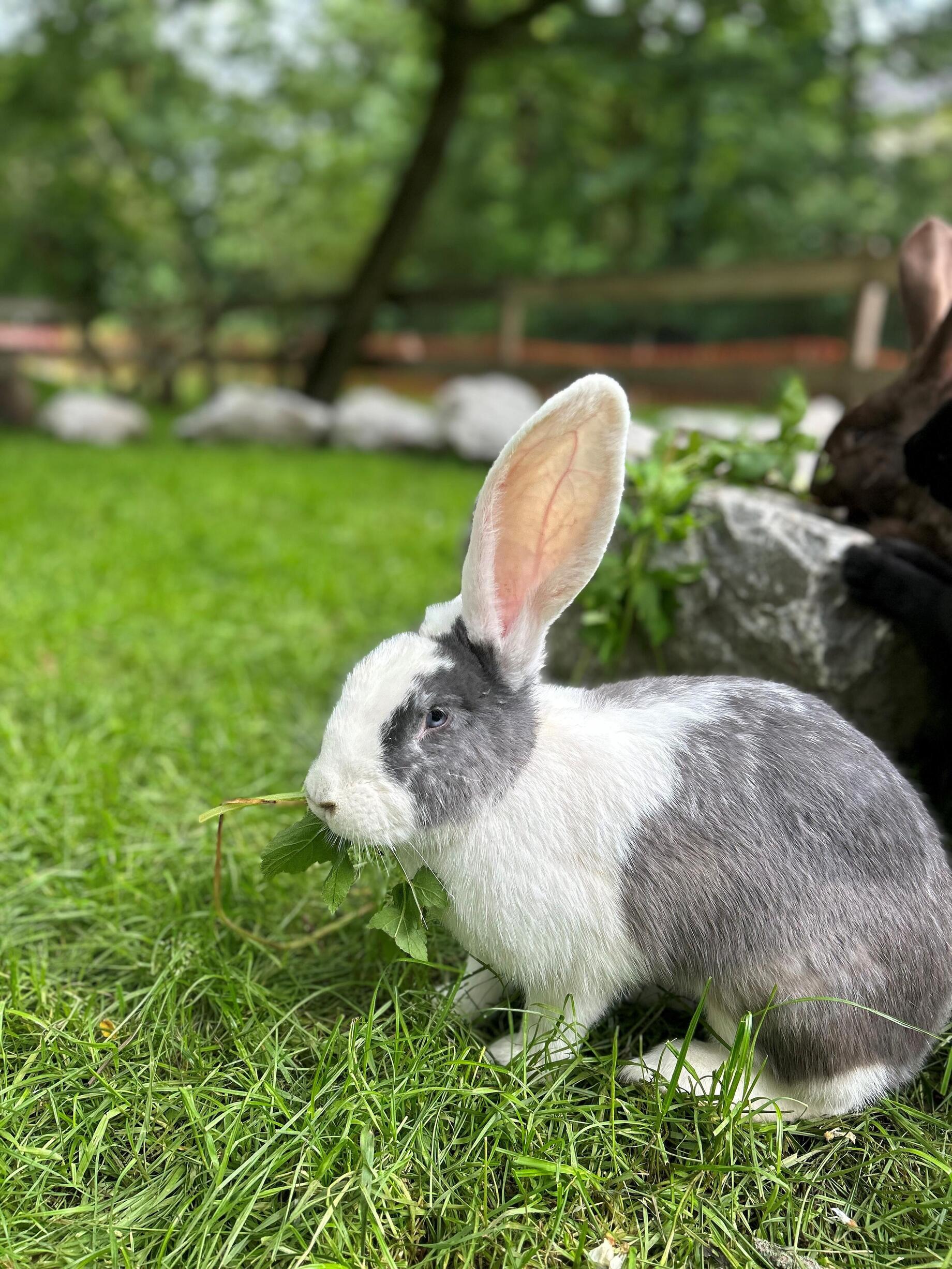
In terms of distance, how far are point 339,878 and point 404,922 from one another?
5.4 inches

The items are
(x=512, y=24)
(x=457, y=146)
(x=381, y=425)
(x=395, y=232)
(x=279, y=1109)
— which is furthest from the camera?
(x=457, y=146)

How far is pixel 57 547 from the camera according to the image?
516cm

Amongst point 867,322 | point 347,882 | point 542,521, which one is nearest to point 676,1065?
point 347,882

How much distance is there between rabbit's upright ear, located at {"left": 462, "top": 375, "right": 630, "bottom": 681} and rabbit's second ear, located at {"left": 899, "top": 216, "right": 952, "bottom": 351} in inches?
59.6

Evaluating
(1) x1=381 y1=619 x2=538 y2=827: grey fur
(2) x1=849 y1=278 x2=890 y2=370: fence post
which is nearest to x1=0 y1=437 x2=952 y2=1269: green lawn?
(1) x1=381 y1=619 x2=538 y2=827: grey fur

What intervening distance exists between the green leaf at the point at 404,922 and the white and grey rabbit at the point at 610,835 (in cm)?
8

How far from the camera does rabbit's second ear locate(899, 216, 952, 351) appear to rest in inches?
104

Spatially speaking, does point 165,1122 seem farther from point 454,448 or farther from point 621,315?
point 621,315

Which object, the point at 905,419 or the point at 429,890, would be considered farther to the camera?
the point at 905,419

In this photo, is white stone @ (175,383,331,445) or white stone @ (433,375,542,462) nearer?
white stone @ (433,375,542,462)

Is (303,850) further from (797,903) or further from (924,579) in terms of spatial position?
(924,579)

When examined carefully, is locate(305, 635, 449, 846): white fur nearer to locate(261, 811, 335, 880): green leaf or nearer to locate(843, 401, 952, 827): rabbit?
locate(261, 811, 335, 880): green leaf

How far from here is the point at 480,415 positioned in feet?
31.7

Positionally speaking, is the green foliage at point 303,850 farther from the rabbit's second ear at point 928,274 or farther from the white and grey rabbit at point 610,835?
the rabbit's second ear at point 928,274
